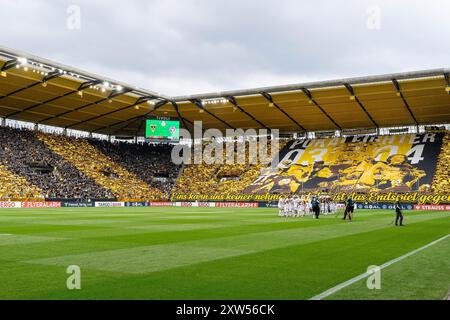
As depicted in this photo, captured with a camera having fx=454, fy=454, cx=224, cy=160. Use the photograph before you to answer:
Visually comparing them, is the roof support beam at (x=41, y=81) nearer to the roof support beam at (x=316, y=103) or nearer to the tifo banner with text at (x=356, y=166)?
the roof support beam at (x=316, y=103)

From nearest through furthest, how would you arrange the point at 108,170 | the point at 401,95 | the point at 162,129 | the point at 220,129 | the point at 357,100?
the point at 401,95, the point at 357,100, the point at 162,129, the point at 108,170, the point at 220,129

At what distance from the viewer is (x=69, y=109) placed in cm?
6325

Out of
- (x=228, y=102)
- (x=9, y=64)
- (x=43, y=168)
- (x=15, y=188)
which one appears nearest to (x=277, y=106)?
(x=228, y=102)

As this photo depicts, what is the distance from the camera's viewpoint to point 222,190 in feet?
230

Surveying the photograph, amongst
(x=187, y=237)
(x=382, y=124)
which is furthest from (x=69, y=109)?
(x=187, y=237)

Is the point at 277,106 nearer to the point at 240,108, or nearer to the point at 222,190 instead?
the point at 240,108

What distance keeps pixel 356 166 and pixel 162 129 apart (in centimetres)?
2771

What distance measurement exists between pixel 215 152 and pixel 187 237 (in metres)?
62.5

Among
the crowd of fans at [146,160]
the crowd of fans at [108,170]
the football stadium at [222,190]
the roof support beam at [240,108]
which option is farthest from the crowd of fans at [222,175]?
the roof support beam at [240,108]

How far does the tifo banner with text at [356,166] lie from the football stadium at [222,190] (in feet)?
0.84

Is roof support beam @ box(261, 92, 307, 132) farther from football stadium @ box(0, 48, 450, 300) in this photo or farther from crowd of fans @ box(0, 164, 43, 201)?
crowd of fans @ box(0, 164, 43, 201)

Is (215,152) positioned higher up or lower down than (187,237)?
higher up

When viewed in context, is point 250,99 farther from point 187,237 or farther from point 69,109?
point 187,237
